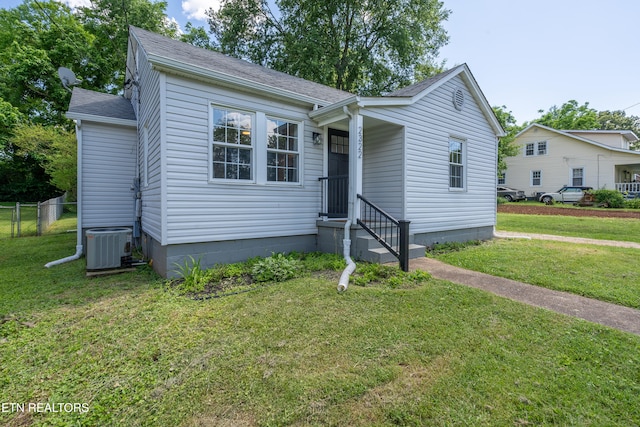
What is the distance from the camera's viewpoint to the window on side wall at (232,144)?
5.40 meters

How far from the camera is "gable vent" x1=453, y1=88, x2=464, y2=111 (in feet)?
25.9

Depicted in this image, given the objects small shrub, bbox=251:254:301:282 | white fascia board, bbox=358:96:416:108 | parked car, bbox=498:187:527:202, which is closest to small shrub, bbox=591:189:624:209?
parked car, bbox=498:187:527:202

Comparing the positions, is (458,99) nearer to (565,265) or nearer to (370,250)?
(565,265)

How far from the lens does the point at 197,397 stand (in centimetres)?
208

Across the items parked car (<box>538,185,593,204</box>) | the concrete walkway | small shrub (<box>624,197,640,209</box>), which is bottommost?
the concrete walkway

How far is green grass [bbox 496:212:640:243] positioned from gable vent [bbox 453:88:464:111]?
5566 mm

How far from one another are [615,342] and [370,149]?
580 centimetres

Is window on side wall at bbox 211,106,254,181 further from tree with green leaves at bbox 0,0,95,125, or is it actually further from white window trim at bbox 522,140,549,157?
white window trim at bbox 522,140,549,157

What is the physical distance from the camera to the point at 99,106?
7.81m

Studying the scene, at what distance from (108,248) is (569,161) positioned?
2845cm

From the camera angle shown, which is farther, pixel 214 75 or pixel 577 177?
pixel 577 177

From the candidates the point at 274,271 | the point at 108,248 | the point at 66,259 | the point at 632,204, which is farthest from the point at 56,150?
the point at 632,204

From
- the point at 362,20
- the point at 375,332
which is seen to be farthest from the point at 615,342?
the point at 362,20

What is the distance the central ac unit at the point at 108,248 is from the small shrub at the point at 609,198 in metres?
23.9
